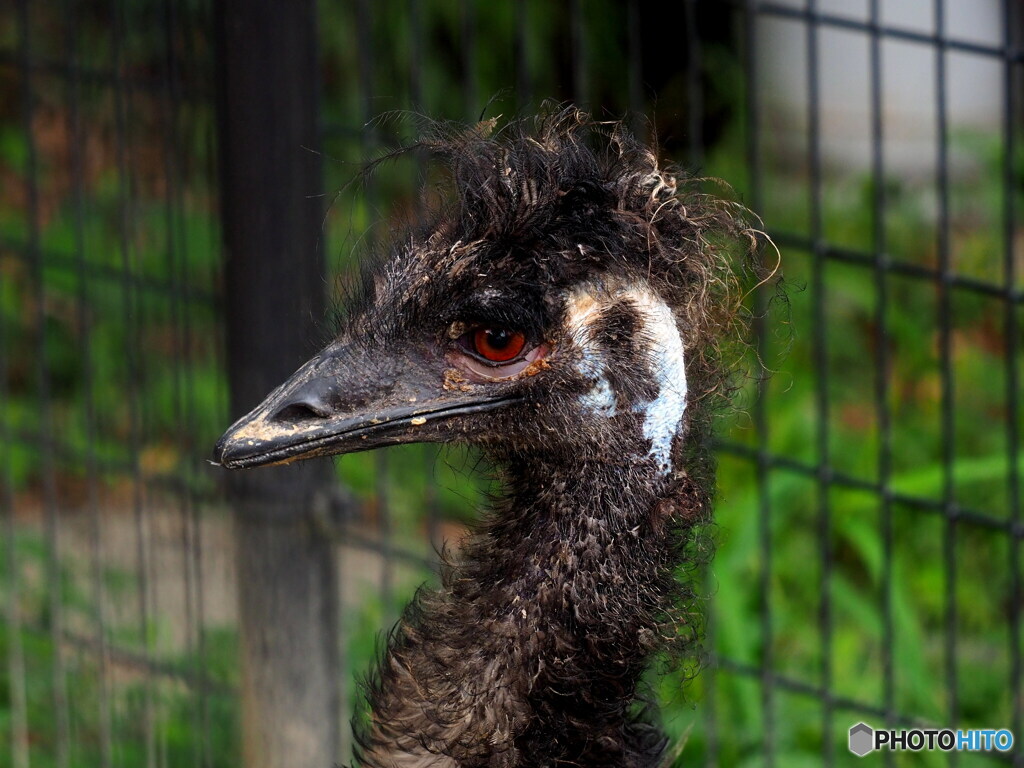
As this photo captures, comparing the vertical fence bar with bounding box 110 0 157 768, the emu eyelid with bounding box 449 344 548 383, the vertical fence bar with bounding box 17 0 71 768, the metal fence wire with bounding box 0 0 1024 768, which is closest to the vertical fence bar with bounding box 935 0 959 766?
the metal fence wire with bounding box 0 0 1024 768

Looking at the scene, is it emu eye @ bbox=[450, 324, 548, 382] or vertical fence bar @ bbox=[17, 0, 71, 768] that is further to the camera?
vertical fence bar @ bbox=[17, 0, 71, 768]

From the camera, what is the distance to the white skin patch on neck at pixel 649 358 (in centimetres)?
197

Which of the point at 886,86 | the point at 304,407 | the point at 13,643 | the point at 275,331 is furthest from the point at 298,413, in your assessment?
the point at 886,86

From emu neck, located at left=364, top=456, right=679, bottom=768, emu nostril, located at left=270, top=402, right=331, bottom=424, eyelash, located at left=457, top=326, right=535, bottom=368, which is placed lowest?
emu neck, located at left=364, top=456, right=679, bottom=768

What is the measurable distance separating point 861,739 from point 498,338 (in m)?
1.76

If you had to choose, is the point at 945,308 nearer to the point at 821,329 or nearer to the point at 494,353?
the point at 821,329

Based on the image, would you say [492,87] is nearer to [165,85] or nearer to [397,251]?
[165,85]

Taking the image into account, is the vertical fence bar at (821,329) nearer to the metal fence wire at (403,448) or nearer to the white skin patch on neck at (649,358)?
the metal fence wire at (403,448)

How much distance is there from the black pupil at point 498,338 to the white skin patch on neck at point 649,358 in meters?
0.08

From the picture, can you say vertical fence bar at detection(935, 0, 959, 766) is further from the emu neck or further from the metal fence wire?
the emu neck

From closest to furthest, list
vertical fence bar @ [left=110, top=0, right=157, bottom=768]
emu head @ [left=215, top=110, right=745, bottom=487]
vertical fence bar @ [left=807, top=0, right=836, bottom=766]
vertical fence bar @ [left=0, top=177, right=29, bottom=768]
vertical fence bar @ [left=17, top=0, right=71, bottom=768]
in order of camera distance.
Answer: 1. emu head @ [left=215, top=110, right=745, bottom=487]
2. vertical fence bar @ [left=807, top=0, right=836, bottom=766]
3. vertical fence bar @ [left=110, top=0, right=157, bottom=768]
4. vertical fence bar @ [left=17, top=0, right=71, bottom=768]
5. vertical fence bar @ [left=0, top=177, right=29, bottom=768]

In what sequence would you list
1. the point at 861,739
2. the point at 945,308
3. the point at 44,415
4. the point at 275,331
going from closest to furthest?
the point at 945,308
the point at 275,331
the point at 861,739
the point at 44,415

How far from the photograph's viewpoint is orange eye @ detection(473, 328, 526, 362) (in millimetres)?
1987

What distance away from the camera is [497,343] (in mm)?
→ 1995
